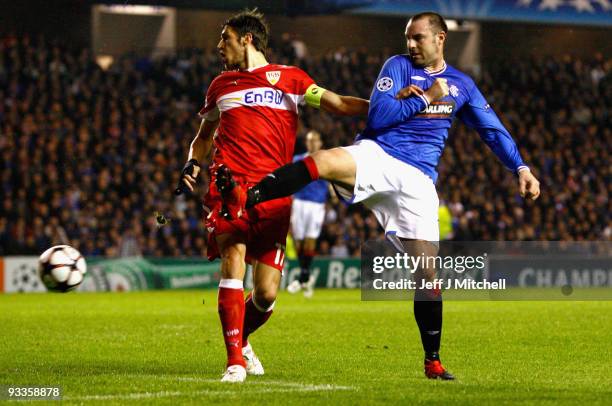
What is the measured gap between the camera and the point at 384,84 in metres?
7.02

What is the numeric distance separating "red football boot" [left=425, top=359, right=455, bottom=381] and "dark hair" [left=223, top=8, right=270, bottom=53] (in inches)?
91.8

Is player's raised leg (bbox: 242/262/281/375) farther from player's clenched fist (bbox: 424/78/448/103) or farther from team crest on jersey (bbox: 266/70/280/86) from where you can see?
player's clenched fist (bbox: 424/78/448/103)

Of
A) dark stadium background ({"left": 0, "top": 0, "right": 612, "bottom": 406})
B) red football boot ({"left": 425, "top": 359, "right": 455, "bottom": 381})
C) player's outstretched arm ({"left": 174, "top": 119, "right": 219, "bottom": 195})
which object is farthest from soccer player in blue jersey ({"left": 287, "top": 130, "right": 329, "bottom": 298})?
red football boot ({"left": 425, "top": 359, "right": 455, "bottom": 381})

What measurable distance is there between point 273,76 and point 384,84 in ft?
2.47

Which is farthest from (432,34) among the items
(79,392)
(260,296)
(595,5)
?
(595,5)

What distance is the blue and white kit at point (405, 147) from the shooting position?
22.8 feet

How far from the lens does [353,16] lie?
34.6m

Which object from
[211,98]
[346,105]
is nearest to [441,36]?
[346,105]

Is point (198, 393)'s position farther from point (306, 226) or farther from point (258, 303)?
point (306, 226)

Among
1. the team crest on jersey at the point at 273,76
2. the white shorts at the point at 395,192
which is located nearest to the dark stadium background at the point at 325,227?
the white shorts at the point at 395,192

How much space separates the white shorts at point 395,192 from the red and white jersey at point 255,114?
552 millimetres

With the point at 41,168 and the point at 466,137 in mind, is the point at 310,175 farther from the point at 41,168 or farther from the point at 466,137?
the point at 466,137

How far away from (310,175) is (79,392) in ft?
6.01

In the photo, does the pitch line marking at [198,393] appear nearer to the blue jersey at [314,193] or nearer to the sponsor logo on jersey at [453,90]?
the sponsor logo on jersey at [453,90]
